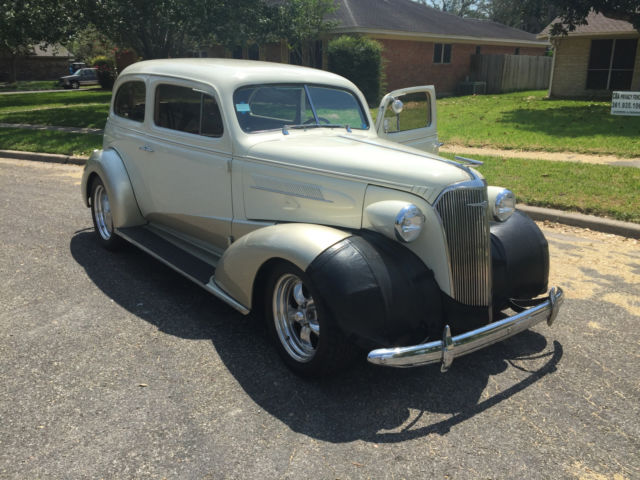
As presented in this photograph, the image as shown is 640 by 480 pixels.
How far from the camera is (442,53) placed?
28.7 metres

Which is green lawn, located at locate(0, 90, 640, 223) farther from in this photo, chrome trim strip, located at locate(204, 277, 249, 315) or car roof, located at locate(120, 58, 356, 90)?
chrome trim strip, located at locate(204, 277, 249, 315)

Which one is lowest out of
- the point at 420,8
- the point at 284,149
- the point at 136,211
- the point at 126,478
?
the point at 126,478

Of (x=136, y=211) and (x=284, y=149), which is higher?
(x=284, y=149)

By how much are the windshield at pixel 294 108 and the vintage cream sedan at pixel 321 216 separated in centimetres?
1

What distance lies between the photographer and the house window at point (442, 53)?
28359 mm

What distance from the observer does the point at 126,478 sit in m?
2.66

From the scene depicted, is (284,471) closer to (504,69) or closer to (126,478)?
(126,478)

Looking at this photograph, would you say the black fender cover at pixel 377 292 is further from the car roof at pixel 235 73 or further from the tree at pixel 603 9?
the tree at pixel 603 9

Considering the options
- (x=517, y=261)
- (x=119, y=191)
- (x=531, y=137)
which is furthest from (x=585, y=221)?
(x=531, y=137)

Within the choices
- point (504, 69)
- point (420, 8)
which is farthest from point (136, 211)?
point (420, 8)

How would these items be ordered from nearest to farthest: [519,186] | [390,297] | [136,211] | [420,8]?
1. [390,297]
2. [136,211]
3. [519,186]
4. [420,8]

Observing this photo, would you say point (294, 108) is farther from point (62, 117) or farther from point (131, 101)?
point (62, 117)

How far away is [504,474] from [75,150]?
11121mm

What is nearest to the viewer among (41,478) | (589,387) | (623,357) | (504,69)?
(41,478)
